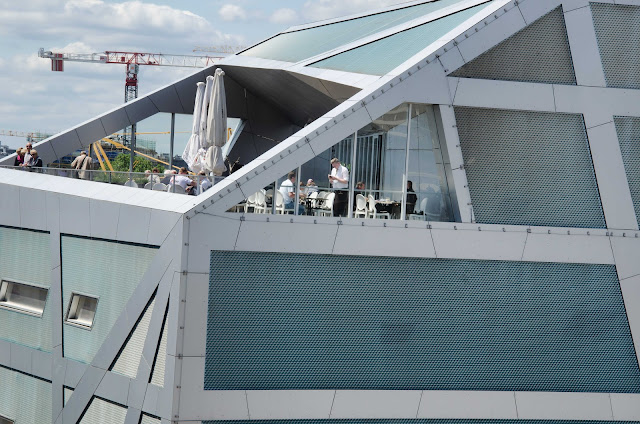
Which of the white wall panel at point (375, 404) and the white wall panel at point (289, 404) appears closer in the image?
the white wall panel at point (289, 404)

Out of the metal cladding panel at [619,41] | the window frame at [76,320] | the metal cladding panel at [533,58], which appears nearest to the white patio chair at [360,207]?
the metal cladding panel at [533,58]

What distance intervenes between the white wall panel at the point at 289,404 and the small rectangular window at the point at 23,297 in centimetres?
526

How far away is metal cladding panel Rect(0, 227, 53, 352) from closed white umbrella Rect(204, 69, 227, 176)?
431cm

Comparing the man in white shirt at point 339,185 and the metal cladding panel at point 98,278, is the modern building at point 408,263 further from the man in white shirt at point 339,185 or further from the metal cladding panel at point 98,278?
the man in white shirt at point 339,185

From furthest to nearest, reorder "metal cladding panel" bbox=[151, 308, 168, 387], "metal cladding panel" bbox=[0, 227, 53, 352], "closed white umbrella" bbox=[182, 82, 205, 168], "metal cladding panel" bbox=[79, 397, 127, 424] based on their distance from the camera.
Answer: "closed white umbrella" bbox=[182, 82, 205, 168] → "metal cladding panel" bbox=[0, 227, 53, 352] → "metal cladding panel" bbox=[79, 397, 127, 424] → "metal cladding panel" bbox=[151, 308, 168, 387]

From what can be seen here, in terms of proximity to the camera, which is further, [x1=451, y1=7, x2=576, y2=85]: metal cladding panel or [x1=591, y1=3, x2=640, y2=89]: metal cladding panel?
[x1=591, y1=3, x2=640, y2=89]: metal cladding panel

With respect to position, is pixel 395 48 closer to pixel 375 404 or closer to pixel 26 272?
pixel 375 404

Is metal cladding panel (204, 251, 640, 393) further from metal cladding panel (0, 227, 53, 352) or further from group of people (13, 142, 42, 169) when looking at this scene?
group of people (13, 142, 42, 169)

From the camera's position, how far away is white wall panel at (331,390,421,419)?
16.2 metres

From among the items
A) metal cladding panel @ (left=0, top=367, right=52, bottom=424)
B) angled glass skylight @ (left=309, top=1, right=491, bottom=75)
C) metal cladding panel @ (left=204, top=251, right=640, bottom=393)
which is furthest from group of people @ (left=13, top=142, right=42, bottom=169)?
metal cladding panel @ (left=204, top=251, right=640, bottom=393)

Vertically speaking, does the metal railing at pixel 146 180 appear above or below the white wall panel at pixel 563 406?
above

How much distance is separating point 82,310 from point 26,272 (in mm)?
2010

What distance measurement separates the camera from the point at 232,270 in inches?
614

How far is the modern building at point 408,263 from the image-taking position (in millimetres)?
15672
